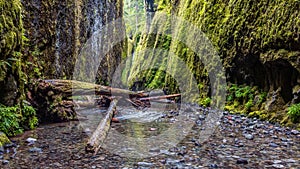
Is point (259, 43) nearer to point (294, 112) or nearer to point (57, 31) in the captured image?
point (294, 112)

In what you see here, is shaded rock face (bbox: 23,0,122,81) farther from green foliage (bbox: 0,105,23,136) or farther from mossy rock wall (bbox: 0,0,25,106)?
green foliage (bbox: 0,105,23,136)

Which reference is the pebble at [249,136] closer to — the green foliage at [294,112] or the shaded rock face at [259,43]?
the green foliage at [294,112]

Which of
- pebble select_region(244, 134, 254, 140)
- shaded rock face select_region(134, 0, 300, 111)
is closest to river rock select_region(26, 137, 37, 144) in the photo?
pebble select_region(244, 134, 254, 140)

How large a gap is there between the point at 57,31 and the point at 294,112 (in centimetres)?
750

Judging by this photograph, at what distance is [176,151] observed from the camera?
3.85 m

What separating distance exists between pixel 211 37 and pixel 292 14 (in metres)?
4.74

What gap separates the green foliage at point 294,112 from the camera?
17.5 ft

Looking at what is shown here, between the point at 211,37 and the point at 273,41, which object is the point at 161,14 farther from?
the point at 273,41

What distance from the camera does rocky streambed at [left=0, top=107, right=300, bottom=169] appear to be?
3205 mm

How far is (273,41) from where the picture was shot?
6.32 meters

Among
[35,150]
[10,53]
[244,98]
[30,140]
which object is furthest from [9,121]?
[244,98]

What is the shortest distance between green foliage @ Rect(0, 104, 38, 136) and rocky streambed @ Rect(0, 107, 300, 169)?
19 centimetres

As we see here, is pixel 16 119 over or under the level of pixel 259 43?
under

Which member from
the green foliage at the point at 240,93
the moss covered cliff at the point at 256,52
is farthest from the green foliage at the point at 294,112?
the green foliage at the point at 240,93
